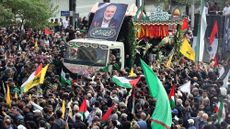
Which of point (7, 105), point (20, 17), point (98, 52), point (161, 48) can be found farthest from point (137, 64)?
point (7, 105)

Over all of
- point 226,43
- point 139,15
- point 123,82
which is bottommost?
point 226,43

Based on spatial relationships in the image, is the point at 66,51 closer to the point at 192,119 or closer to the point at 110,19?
the point at 110,19

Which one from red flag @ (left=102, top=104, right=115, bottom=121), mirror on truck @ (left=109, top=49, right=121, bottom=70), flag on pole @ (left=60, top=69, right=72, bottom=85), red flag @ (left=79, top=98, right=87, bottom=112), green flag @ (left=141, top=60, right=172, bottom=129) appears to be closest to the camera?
green flag @ (left=141, top=60, right=172, bottom=129)

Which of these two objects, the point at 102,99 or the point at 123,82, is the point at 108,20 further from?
the point at 102,99

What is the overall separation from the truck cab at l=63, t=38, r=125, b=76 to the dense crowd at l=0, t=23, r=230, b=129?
55 cm

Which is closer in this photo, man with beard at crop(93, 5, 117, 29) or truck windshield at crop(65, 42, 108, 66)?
truck windshield at crop(65, 42, 108, 66)

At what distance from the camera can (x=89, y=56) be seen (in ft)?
82.2

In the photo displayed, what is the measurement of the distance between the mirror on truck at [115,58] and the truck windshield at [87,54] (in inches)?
13.2

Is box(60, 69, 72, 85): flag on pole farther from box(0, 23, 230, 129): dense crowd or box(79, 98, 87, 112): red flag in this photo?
box(79, 98, 87, 112): red flag

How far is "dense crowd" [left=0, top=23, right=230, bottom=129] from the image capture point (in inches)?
603

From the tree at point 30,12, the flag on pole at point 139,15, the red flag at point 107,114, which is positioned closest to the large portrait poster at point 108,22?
the flag on pole at point 139,15

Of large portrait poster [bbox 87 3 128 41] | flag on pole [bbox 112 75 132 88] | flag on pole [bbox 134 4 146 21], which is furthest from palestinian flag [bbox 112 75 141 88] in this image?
flag on pole [bbox 134 4 146 21]

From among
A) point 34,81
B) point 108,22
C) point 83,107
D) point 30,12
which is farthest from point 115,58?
point 83,107

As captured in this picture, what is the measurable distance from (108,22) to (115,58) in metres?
2.71
